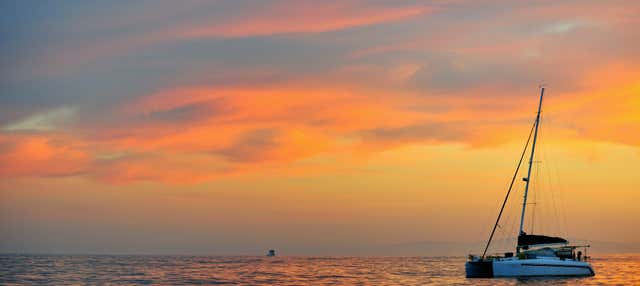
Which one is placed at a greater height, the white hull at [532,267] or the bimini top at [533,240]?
the bimini top at [533,240]

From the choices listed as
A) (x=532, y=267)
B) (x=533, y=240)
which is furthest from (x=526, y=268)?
(x=533, y=240)

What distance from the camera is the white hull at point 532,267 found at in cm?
8888

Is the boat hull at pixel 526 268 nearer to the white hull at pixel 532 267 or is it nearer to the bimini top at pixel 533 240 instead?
the white hull at pixel 532 267

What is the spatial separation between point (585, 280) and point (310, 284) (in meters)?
37.2

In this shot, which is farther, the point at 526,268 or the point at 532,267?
the point at 532,267

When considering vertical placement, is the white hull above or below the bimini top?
below

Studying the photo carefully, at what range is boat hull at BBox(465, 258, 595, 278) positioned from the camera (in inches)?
3499

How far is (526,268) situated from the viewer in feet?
293

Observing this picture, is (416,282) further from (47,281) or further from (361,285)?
(47,281)

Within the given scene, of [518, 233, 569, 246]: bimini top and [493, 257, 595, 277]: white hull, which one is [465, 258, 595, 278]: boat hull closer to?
[493, 257, 595, 277]: white hull

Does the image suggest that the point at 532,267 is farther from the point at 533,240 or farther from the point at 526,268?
the point at 533,240

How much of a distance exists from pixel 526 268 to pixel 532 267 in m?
0.84

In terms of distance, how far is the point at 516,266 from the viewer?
3492 inches

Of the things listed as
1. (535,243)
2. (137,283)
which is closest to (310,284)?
(137,283)
